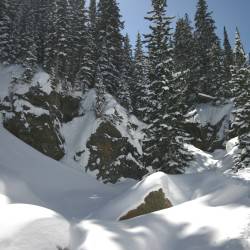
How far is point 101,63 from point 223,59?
20.9 meters

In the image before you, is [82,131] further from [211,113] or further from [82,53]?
[211,113]

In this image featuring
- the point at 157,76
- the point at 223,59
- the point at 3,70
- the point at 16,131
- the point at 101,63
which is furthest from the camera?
the point at 223,59

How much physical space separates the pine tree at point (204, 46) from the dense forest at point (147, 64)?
13 centimetres

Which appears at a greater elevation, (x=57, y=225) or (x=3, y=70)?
(x=3, y=70)

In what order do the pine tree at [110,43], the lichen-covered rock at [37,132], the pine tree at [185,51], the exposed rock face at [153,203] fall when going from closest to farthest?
the exposed rock face at [153,203] < the lichen-covered rock at [37,132] < the pine tree at [110,43] < the pine tree at [185,51]

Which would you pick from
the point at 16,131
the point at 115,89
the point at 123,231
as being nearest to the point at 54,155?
the point at 16,131

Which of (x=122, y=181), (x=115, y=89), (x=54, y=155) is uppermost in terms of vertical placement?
(x=115, y=89)

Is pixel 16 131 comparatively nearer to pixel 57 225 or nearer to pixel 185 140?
pixel 185 140

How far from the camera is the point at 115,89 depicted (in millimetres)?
40531

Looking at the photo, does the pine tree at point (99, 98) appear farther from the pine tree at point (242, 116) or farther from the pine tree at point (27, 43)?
the pine tree at point (242, 116)

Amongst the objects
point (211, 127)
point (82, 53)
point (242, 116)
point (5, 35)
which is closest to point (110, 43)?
point (82, 53)

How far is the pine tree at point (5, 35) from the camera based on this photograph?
38625mm

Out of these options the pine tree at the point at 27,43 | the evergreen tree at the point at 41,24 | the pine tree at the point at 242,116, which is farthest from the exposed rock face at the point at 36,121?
the pine tree at the point at 242,116

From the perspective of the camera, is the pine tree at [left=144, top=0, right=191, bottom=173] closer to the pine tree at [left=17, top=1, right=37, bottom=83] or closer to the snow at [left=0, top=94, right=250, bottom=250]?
the snow at [left=0, top=94, right=250, bottom=250]
